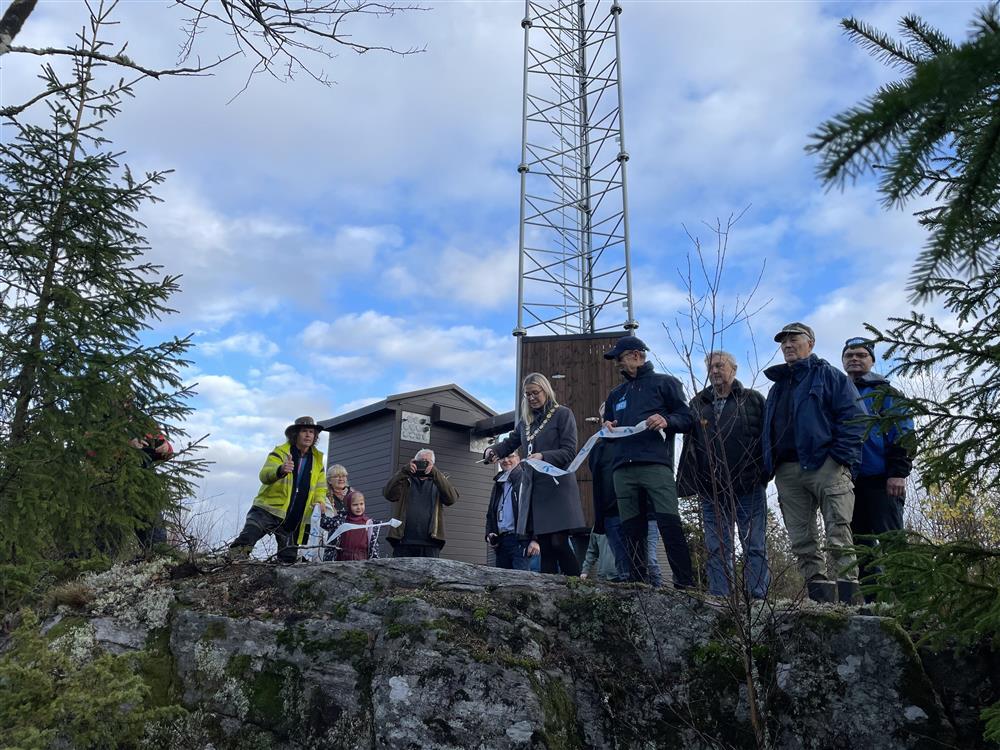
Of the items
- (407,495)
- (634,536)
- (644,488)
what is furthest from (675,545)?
(407,495)

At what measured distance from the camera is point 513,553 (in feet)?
24.1

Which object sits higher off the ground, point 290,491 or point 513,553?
point 290,491

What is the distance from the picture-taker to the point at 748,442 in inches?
208

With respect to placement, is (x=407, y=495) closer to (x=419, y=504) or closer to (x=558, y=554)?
(x=419, y=504)

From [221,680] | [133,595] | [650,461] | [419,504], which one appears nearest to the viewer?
[221,680]

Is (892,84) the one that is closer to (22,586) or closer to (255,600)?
(255,600)

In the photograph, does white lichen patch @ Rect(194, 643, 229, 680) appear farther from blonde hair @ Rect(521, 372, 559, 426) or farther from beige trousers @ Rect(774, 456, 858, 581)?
beige trousers @ Rect(774, 456, 858, 581)

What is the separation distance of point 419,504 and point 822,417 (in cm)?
418

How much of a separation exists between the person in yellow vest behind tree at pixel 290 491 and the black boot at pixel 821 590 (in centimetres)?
411

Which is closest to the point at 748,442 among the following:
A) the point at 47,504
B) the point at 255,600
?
the point at 255,600

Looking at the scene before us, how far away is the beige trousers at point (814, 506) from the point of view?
15.4 feet

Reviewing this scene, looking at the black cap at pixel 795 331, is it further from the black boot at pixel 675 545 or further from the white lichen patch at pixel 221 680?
the white lichen patch at pixel 221 680

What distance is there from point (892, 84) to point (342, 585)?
13.7 ft

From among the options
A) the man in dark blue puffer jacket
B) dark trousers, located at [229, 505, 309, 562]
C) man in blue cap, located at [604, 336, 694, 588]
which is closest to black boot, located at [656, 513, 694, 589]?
man in blue cap, located at [604, 336, 694, 588]
